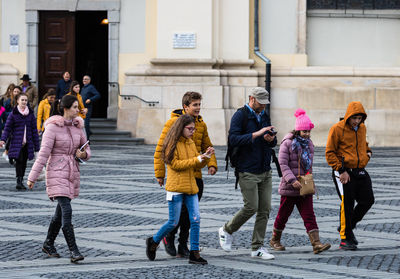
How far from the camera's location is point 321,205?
39.5ft

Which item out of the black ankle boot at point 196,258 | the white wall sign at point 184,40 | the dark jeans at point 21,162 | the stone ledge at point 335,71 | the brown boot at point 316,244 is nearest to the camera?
the black ankle boot at point 196,258

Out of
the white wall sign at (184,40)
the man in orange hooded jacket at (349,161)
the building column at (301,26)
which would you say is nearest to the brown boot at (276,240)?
the man in orange hooded jacket at (349,161)

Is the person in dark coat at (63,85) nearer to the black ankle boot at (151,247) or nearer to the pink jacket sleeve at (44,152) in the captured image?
the pink jacket sleeve at (44,152)

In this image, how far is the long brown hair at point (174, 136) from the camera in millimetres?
8173

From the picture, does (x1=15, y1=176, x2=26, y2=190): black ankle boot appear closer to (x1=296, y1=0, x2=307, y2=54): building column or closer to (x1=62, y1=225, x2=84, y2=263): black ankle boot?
(x1=62, y1=225, x2=84, y2=263): black ankle boot

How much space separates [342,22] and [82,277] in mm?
17246

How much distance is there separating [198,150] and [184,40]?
47.0 ft

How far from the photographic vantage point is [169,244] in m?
8.67

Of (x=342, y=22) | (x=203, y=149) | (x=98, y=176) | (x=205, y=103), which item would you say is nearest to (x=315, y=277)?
(x=203, y=149)

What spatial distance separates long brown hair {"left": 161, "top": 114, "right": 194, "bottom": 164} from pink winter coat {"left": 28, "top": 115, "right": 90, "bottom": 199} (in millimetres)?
747

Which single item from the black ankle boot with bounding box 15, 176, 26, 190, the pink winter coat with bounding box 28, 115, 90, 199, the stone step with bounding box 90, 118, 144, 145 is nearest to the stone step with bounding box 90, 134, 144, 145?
the stone step with bounding box 90, 118, 144, 145

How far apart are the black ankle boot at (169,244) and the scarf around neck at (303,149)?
1394mm

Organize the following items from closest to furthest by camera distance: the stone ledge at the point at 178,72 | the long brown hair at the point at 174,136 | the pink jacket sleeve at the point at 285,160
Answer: the long brown hair at the point at 174,136
the pink jacket sleeve at the point at 285,160
the stone ledge at the point at 178,72

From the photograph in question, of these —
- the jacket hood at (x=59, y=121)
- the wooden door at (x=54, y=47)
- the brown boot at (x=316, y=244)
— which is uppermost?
the wooden door at (x=54, y=47)
